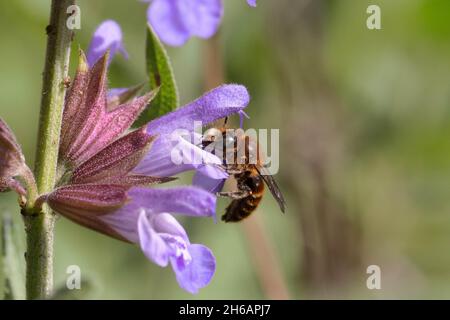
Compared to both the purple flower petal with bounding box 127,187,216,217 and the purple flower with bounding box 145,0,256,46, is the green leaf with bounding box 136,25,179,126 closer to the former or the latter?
the purple flower with bounding box 145,0,256,46

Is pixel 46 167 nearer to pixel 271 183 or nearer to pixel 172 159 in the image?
pixel 172 159

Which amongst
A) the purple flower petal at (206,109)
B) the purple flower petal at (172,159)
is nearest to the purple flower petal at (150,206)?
the purple flower petal at (172,159)

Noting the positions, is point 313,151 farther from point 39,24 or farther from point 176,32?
point 176,32

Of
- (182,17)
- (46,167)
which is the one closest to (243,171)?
(182,17)

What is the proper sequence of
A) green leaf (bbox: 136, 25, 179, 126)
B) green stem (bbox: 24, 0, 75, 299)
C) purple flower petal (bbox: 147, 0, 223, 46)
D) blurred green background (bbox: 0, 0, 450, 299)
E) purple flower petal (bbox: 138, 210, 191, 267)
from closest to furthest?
purple flower petal (bbox: 138, 210, 191, 267), green stem (bbox: 24, 0, 75, 299), purple flower petal (bbox: 147, 0, 223, 46), green leaf (bbox: 136, 25, 179, 126), blurred green background (bbox: 0, 0, 450, 299)

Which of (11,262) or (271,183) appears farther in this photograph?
(271,183)

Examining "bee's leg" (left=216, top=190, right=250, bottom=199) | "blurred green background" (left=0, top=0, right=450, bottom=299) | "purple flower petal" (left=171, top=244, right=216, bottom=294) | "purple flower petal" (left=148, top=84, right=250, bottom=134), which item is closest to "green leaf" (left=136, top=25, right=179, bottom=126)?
"purple flower petal" (left=148, top=84, right=250, bottom=134)
